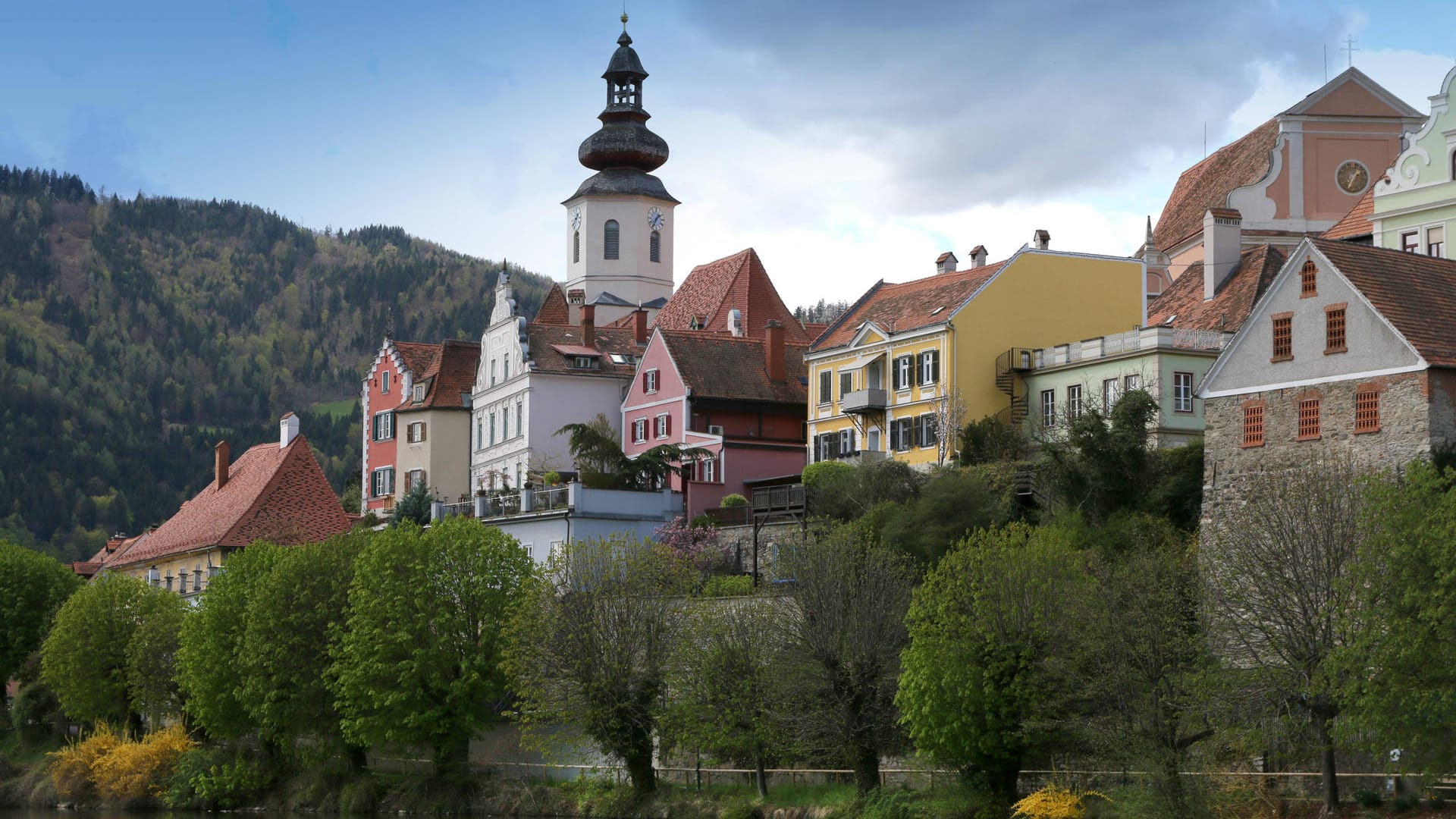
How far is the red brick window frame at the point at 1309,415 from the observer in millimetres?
43781

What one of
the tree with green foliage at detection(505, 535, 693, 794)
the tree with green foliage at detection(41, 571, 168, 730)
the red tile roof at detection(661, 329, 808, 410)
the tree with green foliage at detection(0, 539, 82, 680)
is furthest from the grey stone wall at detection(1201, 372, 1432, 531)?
the tree with green foliage at detection(0, 539, 82, 680)

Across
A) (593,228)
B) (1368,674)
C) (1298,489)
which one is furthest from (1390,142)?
(593,228)

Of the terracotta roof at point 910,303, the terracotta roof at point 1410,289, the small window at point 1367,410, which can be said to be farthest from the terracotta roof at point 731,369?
the small window at point 1367,410

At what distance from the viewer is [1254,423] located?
149 feet

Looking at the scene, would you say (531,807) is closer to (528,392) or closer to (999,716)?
(999,716)

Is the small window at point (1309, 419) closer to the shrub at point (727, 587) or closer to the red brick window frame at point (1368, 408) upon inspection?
the red brick window frame at point (1368, 408)

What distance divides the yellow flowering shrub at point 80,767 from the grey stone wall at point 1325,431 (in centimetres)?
4145

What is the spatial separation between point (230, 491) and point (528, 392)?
19.8 metres

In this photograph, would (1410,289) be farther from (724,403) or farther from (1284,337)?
(724,403)

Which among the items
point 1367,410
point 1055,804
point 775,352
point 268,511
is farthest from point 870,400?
point 268,511

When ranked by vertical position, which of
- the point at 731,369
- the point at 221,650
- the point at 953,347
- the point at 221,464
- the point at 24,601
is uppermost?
the point at 731,369

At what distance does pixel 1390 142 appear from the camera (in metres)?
68.4

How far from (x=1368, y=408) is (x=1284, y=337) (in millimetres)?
3154

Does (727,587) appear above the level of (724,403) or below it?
below
